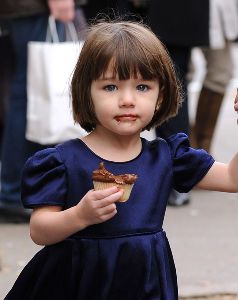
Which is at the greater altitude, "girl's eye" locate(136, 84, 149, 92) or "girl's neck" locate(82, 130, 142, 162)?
"girl's eye" locate(136, 84, 149, 92)

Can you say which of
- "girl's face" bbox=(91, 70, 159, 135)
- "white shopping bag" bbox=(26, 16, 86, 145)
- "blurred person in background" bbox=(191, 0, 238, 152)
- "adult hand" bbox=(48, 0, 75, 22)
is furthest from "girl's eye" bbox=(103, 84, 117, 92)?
"blurred person in background" bbox=(191, 0, 238, 152)

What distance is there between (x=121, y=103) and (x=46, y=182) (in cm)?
35

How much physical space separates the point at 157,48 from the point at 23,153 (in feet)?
8.87

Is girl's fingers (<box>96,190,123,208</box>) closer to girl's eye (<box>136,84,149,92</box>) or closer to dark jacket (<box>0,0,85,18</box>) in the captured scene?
girl's eye (<box>136,84,149,92</box>)

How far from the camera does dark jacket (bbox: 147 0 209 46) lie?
231 inches

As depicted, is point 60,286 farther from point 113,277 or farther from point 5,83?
point 5,83

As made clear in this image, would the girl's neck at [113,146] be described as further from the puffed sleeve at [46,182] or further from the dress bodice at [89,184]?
the puffed sleeve at [46,182]

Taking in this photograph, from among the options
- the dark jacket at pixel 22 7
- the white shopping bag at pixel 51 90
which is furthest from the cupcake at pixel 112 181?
the dark jacket at pixel 22 7

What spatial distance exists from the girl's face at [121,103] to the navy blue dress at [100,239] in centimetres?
14

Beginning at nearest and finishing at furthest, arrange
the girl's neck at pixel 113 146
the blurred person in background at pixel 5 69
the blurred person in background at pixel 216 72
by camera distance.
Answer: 1. the girl's neck at pixel 113 146
2. the blurred person in background at pixel 216 72
3. the blurred person in background at pixel 5 69

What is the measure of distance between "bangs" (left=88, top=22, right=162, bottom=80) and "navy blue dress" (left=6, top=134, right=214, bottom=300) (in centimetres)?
28

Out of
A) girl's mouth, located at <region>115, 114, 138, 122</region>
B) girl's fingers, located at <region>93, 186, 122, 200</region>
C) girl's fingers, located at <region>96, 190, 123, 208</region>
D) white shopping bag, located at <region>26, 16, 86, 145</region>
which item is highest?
girl's mouth, located at <region>115, 114, 138, 122</region>

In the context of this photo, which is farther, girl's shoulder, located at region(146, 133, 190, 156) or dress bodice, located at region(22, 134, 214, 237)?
girl's shoulder, located at region(146, 133, 190, 156)

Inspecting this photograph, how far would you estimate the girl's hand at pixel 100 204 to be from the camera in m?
2.86
